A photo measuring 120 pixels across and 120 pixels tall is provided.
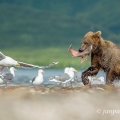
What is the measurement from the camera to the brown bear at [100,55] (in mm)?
5901

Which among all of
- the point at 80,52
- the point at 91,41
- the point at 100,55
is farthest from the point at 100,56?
the point at 80,52

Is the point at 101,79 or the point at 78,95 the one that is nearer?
the point at 78,95

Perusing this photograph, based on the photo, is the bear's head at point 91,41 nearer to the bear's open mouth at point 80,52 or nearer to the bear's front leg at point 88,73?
the bear's open mouth at point 80,52

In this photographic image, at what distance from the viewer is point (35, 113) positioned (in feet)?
13.8

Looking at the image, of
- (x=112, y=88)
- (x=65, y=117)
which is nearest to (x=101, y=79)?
(x=112, y=88)

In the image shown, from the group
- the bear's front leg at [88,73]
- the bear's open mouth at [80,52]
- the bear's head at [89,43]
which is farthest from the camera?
the bear's front leg at [88,73]

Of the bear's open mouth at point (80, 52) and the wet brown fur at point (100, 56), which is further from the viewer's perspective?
the wet brown fur at point (100, 56)

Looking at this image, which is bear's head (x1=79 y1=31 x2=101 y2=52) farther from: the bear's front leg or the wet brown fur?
the bear's front leg

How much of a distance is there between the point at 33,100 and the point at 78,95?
0.49 metres

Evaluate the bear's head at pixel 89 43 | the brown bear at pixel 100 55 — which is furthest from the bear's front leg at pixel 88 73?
the bear's head at pixel 89 43

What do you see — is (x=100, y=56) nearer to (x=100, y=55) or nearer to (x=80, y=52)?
(x=100, y=55)

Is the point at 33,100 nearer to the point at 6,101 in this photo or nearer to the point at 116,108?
the point at 6,101

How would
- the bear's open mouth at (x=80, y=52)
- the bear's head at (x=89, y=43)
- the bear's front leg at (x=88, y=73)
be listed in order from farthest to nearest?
the bear's front leg at (x=88, y=73), the bear's head at (x=89, y=43), the bear's open mouth at (x=80, y=52)

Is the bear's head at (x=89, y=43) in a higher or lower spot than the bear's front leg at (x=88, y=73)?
higher
